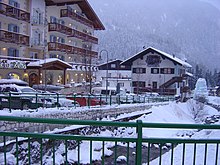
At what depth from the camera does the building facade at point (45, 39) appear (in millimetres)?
30109

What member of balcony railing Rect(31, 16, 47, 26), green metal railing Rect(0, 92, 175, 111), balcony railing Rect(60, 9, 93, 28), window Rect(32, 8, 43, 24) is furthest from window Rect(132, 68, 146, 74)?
green metal railing Rect(0, 92, 175, 111)

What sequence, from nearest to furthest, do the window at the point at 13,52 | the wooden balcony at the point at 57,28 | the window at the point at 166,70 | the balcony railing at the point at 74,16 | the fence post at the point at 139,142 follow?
the fence post at the point at 139,142
the window at the point at 13,52
the wooden balcony at the point at 57,28
the balcony railing at the point at 74,16
the window at the point at 166,70

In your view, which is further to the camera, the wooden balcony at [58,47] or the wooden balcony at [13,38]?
the wooden balcony at [58,47]

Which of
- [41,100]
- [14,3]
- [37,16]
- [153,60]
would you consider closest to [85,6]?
[37,16]

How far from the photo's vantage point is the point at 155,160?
45.4 ft

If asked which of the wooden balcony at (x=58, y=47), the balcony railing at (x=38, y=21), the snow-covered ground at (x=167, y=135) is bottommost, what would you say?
the snow-covered ground at (x=167, y=135)

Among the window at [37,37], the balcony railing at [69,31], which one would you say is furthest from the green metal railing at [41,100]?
the balcony railing at [69,31]

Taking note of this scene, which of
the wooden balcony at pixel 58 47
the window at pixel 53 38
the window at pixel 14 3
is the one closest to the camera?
the window at pixel 14 3

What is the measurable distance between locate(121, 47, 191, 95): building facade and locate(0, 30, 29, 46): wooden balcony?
2021 cm

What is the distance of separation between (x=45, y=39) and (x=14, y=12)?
7011mm

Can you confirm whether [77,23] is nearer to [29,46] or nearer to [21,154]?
[29,46]

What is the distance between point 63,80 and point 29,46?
6.74m

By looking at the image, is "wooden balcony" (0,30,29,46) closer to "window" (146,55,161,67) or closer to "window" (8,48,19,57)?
"window" (8,48,19,57)

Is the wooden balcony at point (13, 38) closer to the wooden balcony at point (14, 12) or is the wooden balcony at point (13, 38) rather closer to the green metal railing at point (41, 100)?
the wooden balcony at point (14, 12)
